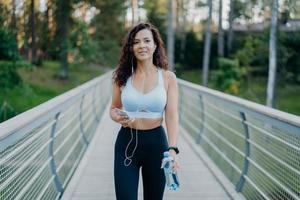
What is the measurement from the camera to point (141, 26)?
3365 mm

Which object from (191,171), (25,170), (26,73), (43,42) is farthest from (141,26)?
(43,42)

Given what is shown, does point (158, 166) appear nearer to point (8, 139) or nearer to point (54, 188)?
point (8, 139)

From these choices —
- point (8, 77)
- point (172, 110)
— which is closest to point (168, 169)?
point (172, 110)

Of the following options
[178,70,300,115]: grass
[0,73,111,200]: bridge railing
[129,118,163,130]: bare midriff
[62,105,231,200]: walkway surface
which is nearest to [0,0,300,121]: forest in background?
[178,70,300,115]: grass

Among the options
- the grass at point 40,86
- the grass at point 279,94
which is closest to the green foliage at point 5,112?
the grass at point 40,86

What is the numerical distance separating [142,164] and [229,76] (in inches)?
1175

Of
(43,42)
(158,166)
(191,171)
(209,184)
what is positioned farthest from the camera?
(43,42)

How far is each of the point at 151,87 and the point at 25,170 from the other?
1.16m

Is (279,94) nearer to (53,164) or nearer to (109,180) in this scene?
(109,180)

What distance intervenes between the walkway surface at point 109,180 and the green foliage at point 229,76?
79.5ft

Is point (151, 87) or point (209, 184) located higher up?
point (151, 87)

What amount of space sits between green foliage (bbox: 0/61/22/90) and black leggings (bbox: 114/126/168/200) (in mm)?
17201

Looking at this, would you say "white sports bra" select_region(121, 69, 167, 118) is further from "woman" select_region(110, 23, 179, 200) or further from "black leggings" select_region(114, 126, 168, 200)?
"black leggings" select_region(114, 126, 168, 200)

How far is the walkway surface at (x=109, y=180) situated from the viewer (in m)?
5.25
